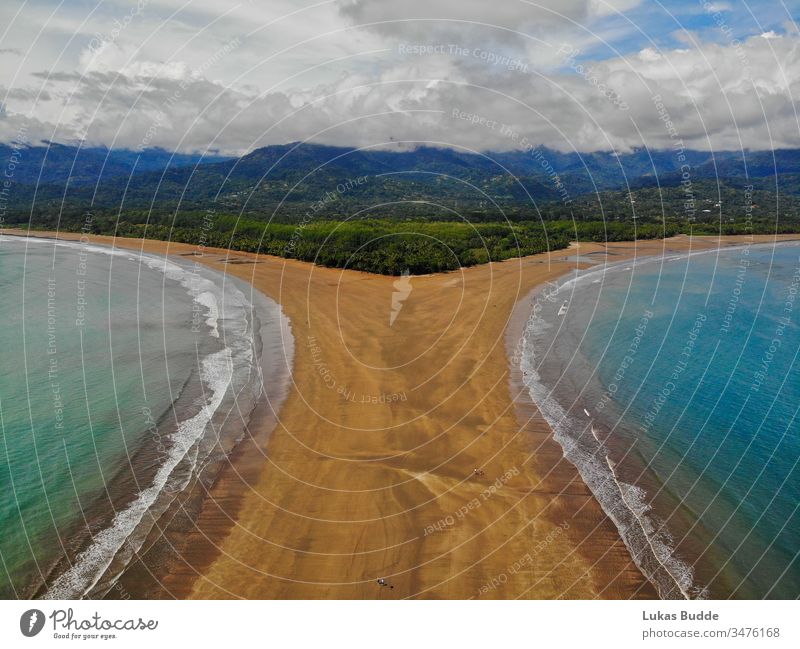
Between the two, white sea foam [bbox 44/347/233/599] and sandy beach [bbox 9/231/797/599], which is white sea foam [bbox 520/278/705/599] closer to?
sandy beach [bbox 9/231/797/599]

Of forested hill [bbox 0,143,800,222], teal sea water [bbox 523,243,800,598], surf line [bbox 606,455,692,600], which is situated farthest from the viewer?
forested hill [bbox 0,143,800,222]

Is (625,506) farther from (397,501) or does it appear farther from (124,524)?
(124,524)

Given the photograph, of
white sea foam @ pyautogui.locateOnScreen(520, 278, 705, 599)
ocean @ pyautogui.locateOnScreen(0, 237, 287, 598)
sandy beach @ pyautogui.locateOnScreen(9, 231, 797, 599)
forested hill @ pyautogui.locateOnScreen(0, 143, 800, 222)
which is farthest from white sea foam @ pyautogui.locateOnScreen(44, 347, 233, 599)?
forested hill @ pyautogui.locateOnScreen(0, 143, 800, 222)

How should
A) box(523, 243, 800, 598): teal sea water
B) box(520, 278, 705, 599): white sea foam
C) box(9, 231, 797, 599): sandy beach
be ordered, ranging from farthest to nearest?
box(523, 243, 800, 598): teal sea water → box(520, 278, 705, 599): white sea foam → box(9, 231, 797, 599): sandy beach

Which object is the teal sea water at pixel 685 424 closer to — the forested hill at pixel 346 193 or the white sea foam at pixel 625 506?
the white sea foam at pixel 625 506

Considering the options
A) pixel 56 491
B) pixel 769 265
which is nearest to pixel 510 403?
pixel 56 491

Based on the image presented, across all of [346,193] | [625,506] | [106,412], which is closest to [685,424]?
[625,506]

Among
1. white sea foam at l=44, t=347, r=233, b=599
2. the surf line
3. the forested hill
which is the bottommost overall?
the surf line
